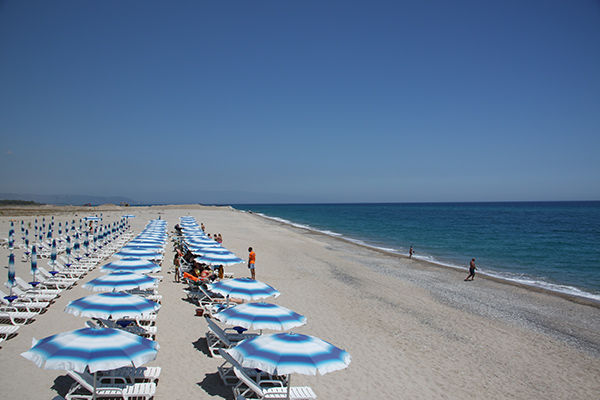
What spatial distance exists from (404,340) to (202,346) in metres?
5.13

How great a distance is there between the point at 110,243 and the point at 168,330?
15745mm

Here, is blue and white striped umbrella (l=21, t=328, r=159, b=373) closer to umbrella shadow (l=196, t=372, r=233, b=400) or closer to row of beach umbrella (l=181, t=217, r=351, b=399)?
row of beach umbrella (l=181, t=217, r=351, b=399)

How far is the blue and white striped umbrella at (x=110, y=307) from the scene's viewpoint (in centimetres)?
679

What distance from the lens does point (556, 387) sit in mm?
8062

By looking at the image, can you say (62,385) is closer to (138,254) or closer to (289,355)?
(289,355)

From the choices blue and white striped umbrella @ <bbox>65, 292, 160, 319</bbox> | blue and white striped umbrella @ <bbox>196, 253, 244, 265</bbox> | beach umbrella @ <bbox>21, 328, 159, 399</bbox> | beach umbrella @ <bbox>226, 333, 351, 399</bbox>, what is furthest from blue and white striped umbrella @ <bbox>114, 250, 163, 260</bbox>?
beach umbrella @ <bbox>226, 333, 351, 399</bbox>

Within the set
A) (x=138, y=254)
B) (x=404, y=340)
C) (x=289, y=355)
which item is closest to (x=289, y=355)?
(x=289, y=355)

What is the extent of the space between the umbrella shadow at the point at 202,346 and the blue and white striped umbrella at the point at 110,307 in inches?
64.0

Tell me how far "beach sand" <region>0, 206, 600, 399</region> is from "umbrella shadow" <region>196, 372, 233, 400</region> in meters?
0.03

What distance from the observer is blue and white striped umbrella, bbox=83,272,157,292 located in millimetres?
8695

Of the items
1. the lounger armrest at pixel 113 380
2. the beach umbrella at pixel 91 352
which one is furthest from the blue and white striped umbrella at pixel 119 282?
the beach umbrella at pixel 91 352

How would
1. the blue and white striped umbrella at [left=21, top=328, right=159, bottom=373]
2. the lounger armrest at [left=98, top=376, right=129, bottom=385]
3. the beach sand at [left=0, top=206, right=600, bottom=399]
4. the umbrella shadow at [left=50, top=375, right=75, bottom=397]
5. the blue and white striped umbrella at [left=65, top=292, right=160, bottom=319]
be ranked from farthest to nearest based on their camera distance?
the beach sand at [left=0, top=206, right=600, bottom=399]
the blue and white striped umbrella at [left=65, top=292, right=160, bottom=319]
the umbrella shadow at [left=50, top=375, right=75, bottom=397]
the lounger armrest at [left=98, top=376, right=129, bottom=385]
the blue and white striped umbrella at [left=21, top=328, right=159, bottom=373]

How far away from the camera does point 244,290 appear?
8.73m

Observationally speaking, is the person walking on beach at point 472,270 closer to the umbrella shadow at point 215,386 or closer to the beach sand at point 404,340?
the beach sand at point 404,340
